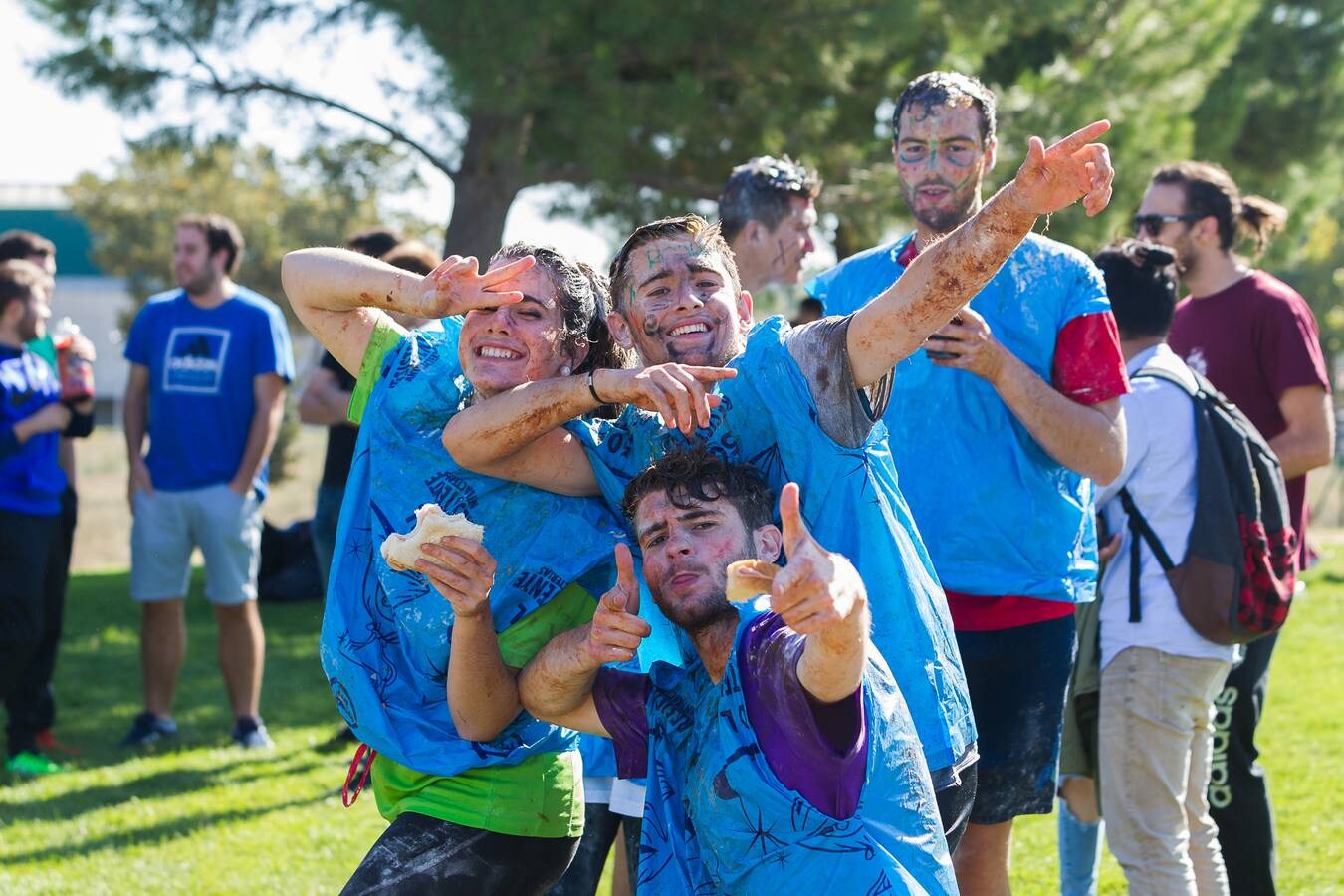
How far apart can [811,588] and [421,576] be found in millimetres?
1054

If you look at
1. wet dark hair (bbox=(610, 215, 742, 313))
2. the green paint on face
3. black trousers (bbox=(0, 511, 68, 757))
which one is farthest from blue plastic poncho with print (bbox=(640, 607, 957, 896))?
black trousers (bbox=(0, 511, 68, 757))

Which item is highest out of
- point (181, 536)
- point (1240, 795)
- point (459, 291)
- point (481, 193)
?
point (481, 193)

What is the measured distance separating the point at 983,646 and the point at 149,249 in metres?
23.6

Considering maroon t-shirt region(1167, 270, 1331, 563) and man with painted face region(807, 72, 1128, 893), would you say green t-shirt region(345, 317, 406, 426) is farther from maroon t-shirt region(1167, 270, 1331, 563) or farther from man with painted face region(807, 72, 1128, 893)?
maroon t-shirt region(1167, 270, 1331, 563)

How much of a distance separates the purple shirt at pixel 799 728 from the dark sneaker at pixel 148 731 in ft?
18.2

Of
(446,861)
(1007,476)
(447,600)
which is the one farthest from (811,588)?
(1007,476)


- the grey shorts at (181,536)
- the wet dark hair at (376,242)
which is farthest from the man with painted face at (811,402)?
the grey shorts at (181,536)

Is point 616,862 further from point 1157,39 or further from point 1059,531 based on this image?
point 1157,39

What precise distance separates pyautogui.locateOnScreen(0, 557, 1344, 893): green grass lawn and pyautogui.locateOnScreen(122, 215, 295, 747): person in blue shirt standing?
1.39 feet

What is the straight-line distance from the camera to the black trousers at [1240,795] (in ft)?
13.6

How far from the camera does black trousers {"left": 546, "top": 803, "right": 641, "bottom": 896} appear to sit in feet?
11.4

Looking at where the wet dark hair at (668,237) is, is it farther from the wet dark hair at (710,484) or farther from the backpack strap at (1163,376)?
the backpack strap at (1163,376)

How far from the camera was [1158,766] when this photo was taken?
3664 millimetres

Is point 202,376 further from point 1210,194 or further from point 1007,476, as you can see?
point 1007,476
